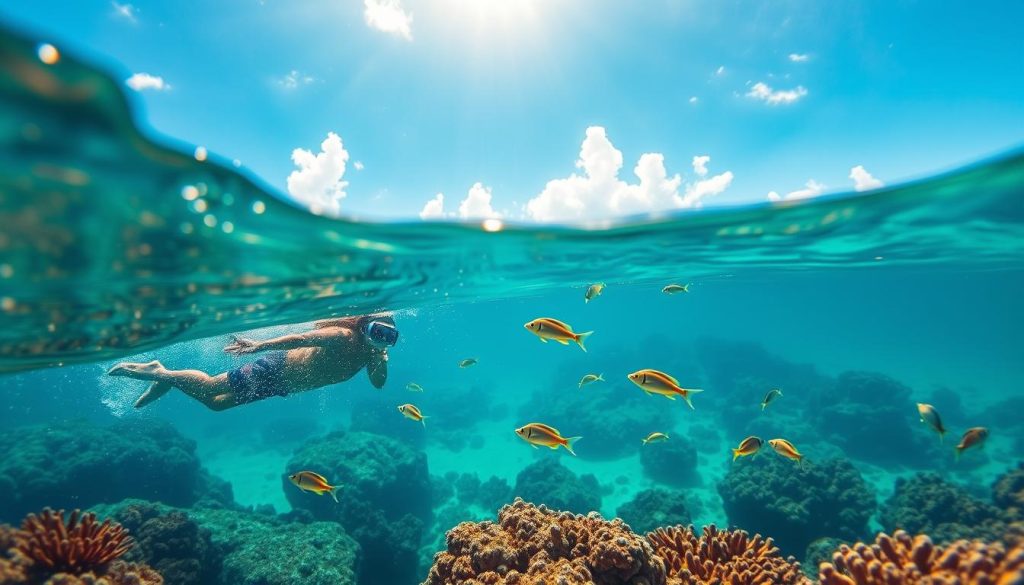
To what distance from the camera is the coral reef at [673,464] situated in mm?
20047

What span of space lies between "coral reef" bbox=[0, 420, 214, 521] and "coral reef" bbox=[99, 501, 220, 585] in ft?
38.3

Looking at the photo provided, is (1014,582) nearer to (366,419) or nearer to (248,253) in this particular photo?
(248,253)

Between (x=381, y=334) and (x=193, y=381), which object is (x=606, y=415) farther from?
(x=193, y=381)

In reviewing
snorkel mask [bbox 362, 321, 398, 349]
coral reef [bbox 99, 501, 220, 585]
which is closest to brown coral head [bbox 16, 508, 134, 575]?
coral reef [bbox 99, 501, 220, 585]

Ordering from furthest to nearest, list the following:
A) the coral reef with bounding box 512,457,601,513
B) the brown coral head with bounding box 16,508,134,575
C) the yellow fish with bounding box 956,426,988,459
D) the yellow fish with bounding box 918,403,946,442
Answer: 1. the coral reef with bounding box 512,457,601,513
2. the yellow fish with bounding box 956,426,988,459
3. the yellow fish with bounding box 918,403,946,442
4. the brown coral head with bounding box 16,508,134,575

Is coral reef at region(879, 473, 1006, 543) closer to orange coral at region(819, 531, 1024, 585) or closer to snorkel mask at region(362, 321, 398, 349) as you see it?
orange coral at region(819, 531, 1024, 585)

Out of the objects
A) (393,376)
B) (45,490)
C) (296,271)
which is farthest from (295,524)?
(393,376)

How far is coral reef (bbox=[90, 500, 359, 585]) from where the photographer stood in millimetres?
8438

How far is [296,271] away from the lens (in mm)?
9828

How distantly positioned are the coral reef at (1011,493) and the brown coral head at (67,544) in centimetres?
1777

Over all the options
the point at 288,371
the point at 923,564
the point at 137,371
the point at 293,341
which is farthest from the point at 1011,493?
the point at 137,371

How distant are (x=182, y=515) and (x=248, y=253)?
18.8 feet

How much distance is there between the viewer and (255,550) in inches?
393

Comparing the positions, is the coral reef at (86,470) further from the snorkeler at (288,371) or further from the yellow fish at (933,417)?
the yellow fish at (933,417)
